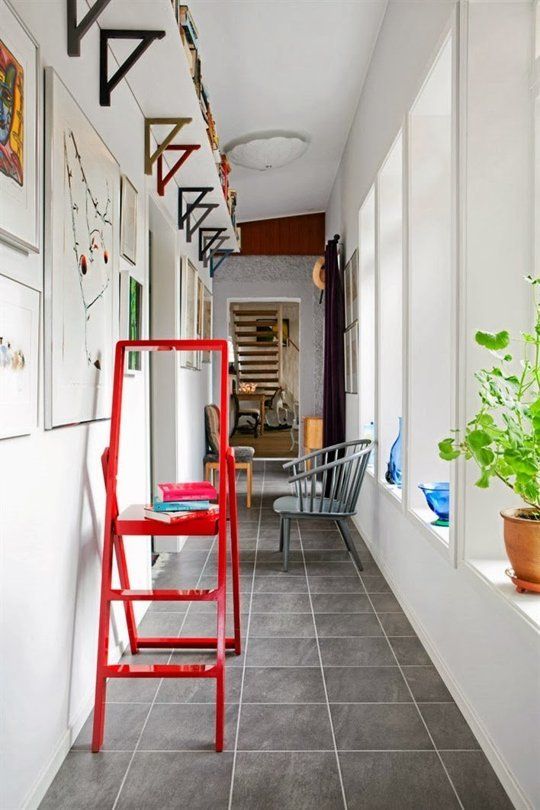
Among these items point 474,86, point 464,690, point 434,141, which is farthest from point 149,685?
point 434,141

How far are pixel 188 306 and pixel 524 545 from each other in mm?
3526

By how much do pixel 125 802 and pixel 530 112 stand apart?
233 cm

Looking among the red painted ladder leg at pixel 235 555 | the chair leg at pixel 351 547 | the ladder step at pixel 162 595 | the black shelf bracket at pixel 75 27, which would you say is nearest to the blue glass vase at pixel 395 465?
the chair leg at pixel 351 547

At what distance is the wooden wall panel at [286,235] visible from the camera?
780 cm

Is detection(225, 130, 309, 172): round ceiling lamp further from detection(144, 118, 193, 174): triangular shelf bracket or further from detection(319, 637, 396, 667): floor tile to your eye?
detection(319, 637, 396, 667): floor tile

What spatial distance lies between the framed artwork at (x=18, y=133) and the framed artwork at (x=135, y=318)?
3.78 feet

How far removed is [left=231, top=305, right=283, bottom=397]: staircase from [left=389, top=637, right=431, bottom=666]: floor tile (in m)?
9.70

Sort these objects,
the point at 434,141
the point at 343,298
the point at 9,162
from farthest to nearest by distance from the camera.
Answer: the point at 343,298
the point at 434,141
the point at 9,162

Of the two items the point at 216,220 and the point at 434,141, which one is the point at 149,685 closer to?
the point at 434,141

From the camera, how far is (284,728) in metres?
2.04

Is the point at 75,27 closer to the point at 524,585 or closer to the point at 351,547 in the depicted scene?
the point at 524,585

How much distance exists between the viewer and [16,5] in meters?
1.51

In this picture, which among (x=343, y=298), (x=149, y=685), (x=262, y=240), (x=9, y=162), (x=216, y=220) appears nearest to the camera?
(x=9, y=162)

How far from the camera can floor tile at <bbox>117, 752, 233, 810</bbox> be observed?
1.67 metres
